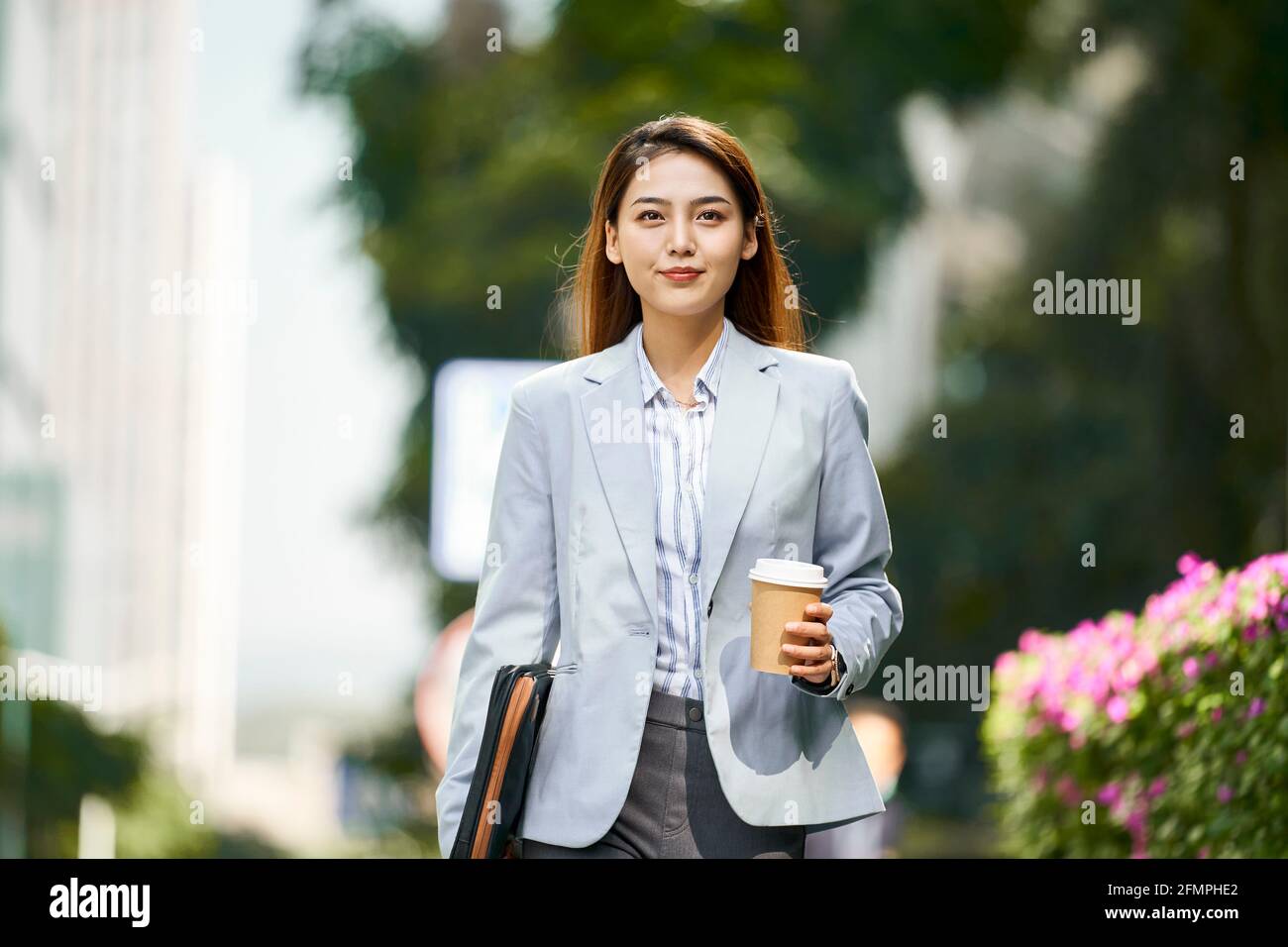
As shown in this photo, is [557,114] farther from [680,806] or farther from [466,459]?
[680,806]

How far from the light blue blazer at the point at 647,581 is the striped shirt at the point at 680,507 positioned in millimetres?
32

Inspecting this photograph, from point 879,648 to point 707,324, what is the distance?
2.20 feet

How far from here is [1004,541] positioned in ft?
41.8

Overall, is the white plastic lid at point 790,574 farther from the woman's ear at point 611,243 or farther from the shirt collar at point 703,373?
the woman's ear at point 611,243

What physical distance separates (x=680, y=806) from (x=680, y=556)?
1.37 ft

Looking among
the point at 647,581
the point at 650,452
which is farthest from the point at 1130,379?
the point at 647,581

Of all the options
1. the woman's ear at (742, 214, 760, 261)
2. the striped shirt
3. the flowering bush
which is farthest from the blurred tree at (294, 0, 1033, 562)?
the striped shirt

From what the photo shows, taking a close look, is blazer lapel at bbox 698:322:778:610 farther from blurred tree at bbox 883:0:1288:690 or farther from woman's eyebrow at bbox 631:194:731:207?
blurred tree at bbox 883:0:1288:690

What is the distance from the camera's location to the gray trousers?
2.71m

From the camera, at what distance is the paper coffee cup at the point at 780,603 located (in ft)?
8.50

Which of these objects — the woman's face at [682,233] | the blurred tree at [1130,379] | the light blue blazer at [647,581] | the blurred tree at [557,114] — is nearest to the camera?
the light blue blazer at [647,581]

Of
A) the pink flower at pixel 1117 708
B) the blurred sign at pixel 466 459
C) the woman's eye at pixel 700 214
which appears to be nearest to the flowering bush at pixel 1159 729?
the pink flower at pixel 1117 708
